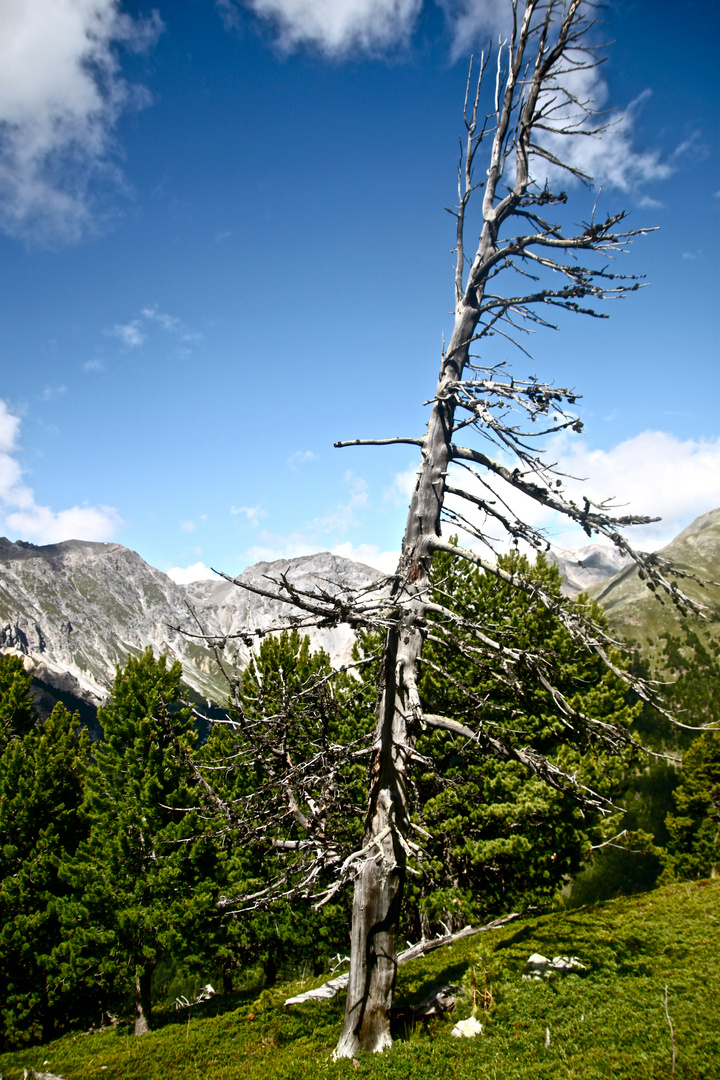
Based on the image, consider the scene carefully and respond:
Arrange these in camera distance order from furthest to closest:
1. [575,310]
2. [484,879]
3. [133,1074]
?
[484,879], [133,1074], [575,310]

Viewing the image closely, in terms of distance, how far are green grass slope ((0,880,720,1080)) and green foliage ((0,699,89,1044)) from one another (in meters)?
6.55

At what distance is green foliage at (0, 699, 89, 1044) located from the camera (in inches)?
802

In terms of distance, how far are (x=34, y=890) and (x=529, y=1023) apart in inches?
863

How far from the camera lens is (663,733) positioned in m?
87.4

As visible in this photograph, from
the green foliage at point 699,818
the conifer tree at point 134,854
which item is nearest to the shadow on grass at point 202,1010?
the conifer tree at point 134,854

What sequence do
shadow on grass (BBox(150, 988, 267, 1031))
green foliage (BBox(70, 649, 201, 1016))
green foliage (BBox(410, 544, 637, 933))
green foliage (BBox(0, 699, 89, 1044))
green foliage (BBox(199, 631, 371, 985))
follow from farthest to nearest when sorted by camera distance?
green foliage (BBox(0, 699, 89, 1044)), green foliage (BBox(70, 649, 201, 1016)), shadow on grass (BBox(150, 988, 267, 1031)), green foliage (BBox(410, 544, 637, 933)), green foliage (BBox(199, 631, 371, 985))

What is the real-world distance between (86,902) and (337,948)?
9.06 metres

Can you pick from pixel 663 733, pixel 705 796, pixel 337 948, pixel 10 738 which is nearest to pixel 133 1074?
pixel 337 948

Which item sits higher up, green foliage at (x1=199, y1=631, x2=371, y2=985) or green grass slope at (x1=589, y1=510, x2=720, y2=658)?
green grass slope at (x1=589, y1=510, x2=720, y2=658)

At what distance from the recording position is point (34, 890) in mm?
21328

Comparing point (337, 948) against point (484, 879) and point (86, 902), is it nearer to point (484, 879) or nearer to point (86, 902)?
point (484, 879)

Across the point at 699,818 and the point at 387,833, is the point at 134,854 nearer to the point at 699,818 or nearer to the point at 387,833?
the point at 387,833

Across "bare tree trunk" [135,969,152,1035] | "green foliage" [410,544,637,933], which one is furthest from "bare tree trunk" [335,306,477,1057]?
"bare tree trunk" [135,969,152,1035]

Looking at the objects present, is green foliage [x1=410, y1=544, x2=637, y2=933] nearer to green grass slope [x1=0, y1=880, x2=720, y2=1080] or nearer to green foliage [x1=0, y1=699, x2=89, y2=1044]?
green grass slope [x1=0, y1=880, x2=720, y2=1080]
